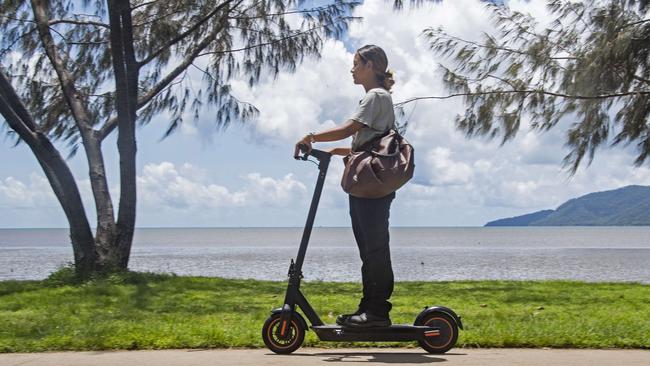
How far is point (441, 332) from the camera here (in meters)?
4.42

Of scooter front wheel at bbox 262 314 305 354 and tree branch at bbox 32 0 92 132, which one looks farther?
tree branch at bbox 32 0 92 132

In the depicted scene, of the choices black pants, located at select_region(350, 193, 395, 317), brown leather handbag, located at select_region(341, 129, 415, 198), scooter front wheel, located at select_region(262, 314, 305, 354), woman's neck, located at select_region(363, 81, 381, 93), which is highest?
woman's neck, located at select_region(363, 81, 381, 93)

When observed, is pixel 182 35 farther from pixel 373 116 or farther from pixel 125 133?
pixel 373 116

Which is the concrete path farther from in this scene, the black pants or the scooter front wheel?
the black pants

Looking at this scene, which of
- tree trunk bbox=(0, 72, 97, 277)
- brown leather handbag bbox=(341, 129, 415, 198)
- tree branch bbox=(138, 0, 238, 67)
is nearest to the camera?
brown leather handbag bbox=(341, 129, 415, 198)

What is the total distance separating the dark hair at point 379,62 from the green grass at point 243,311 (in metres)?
1.47

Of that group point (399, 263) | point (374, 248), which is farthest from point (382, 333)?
point (399, 263)

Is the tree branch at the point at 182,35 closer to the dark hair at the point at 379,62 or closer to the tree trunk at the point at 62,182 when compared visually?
the tree trunk at the point at 62,182

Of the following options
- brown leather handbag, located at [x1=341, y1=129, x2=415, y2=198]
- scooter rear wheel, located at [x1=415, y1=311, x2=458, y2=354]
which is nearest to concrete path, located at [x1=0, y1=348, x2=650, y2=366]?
scooter rear wheel, located at [x1=415, y1=311, x2=458, y2=354]

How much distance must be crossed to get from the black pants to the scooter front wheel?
0.36 metres

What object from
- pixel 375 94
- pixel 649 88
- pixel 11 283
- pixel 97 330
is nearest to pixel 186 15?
pixel 11 283

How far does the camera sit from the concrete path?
409cm

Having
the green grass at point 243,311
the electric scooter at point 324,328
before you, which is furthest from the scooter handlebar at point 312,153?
the green grass at point 243,311

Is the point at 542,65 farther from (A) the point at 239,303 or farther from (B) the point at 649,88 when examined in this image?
(A) the point at 239,303
